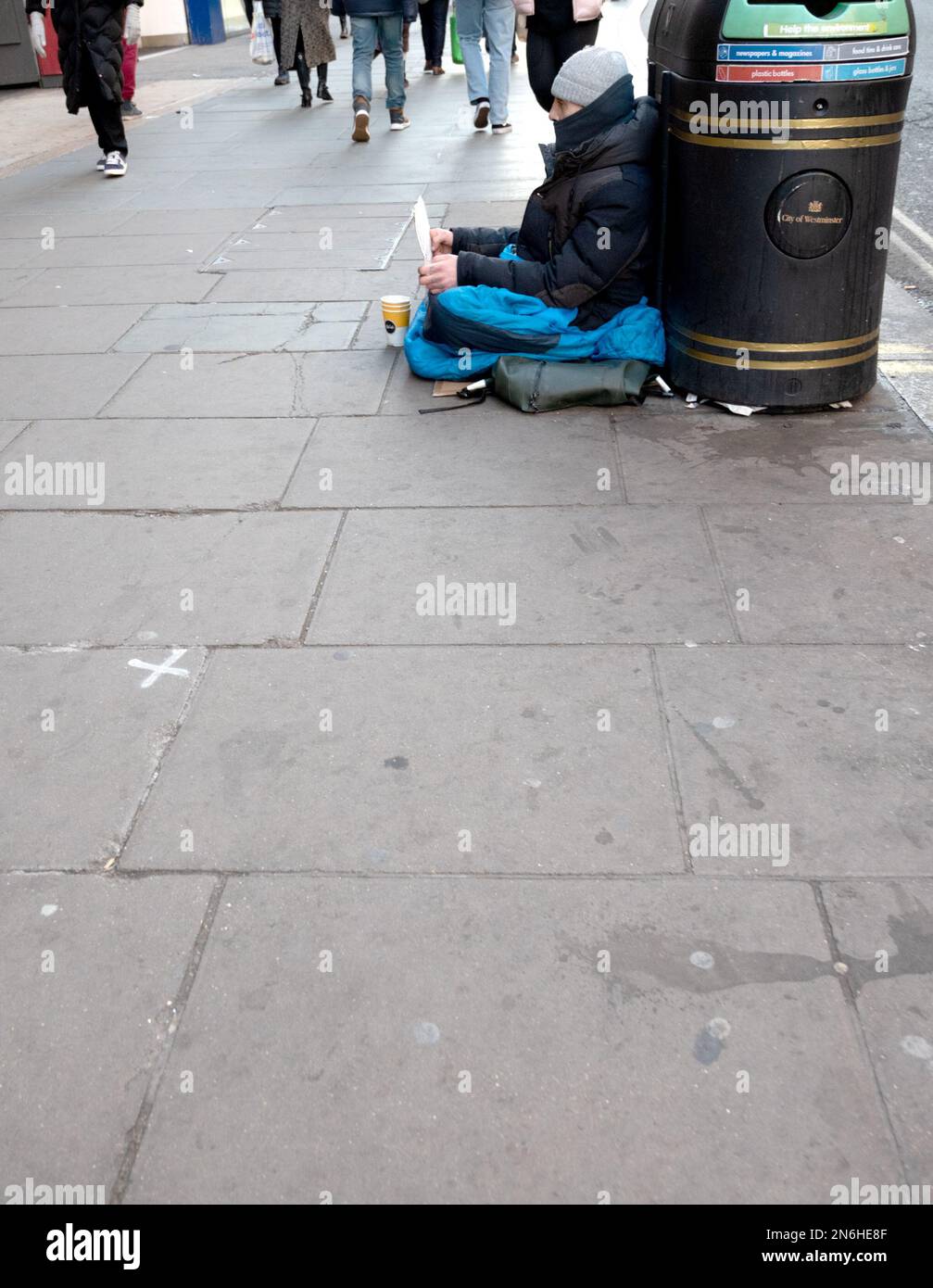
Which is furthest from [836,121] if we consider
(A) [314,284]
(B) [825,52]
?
(A) [314,284]

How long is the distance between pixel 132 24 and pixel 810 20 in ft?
23.6

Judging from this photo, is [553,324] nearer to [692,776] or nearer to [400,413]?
[400,413]

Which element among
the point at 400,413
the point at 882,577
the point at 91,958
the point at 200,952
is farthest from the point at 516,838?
the point at 400,413

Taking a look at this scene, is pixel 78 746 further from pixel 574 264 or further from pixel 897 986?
pixel 574 264

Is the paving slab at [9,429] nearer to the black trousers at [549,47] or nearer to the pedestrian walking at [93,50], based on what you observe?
the black trousers at [549,47]

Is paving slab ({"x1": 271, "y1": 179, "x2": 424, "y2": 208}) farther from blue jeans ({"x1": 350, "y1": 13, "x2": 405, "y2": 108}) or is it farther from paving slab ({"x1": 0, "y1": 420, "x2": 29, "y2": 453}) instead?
paving slab ({"x1": 0, "y1": 420, "x2": 29, "y2": 453})

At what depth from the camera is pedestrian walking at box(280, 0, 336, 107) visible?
12039 millimetres

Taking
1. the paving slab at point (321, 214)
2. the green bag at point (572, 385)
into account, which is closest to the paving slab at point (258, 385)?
the green bag at point (572, 385)

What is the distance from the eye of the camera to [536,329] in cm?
483

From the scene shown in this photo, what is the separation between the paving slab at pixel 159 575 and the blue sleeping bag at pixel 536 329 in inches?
52.2

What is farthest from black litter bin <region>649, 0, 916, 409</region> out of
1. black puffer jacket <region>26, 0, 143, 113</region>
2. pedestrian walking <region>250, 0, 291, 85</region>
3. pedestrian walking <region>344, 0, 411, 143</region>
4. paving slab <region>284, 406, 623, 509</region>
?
pedestrian walking <region>250, 0, 291, 85</region>

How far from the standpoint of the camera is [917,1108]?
1.96 m

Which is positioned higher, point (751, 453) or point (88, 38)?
point (88, 38)

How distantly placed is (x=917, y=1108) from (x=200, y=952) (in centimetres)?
132
